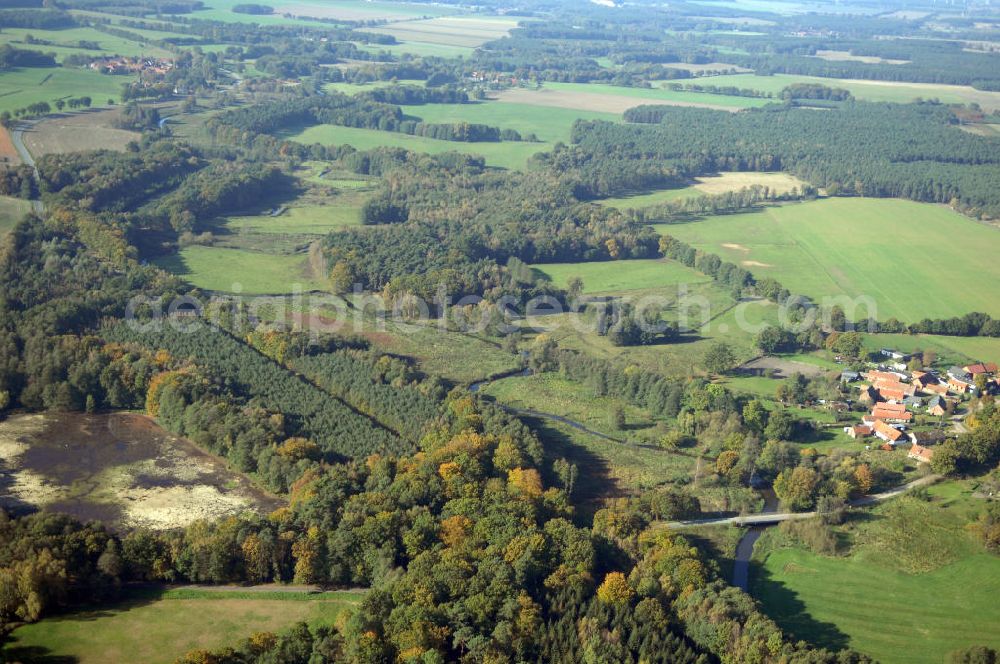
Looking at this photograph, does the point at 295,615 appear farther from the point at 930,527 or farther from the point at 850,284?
the point at 850,284

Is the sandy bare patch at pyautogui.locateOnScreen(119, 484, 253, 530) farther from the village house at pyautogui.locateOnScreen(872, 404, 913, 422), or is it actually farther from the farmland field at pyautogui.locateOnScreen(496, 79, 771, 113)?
the farmland field at pyautogui.locateOnScreen(496, 79, 771, 113)

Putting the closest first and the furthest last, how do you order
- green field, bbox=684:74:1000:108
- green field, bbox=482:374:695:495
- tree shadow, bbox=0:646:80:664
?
tree shadow, bbox=0:646:80:664, green field, bbox=482:374:695:495, green field, bbox=684:74:1000:108

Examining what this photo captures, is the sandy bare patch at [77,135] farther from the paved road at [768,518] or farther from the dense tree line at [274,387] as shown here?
the paved road at [768,518]

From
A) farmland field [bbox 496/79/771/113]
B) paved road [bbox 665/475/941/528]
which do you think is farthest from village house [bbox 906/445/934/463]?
farmland field [bbox 496/79/771/113]

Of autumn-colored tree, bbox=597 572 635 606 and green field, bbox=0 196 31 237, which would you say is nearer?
autumn-colored tree, bbox=597 572 635 606

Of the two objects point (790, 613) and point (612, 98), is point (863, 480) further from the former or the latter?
point (612, 98)

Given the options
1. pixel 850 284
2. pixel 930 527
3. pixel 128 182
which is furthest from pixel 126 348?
pixel 850 284
